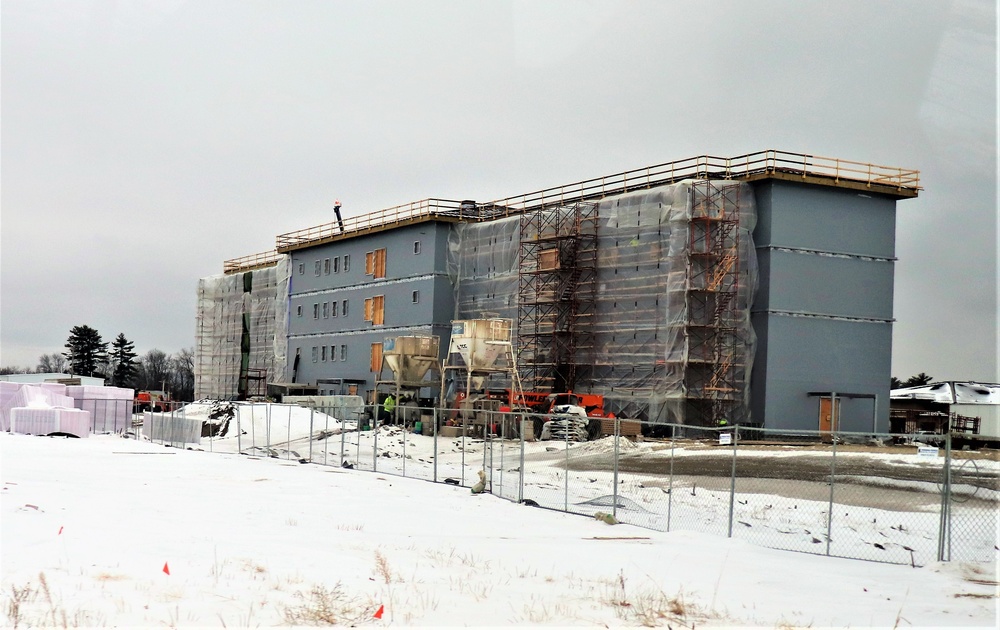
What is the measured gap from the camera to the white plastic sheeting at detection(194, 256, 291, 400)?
77.3 metres

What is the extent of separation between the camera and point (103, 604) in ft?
34.3

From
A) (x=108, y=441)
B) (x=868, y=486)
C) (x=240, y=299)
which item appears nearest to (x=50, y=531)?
(x=868, y=486)

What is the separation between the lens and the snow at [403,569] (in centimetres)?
1104

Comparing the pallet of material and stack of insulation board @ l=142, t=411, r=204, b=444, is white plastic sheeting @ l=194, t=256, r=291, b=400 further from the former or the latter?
the pallet of material

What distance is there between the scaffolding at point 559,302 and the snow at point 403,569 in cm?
2803

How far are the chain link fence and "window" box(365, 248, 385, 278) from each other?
15881 mm

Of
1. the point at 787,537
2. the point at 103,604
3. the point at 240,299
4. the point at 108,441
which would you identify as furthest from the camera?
the point at 240,299

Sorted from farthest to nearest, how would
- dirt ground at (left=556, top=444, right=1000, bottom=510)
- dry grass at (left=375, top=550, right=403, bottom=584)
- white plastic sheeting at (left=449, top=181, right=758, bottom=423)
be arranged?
white plastic sheeting at (left=449, top=181, right=758, bottom=423), dirt ground at (left=556, top=444, right=1000, bottom=510), dry grass at (left=375, top=550, right=403, bottom=584)

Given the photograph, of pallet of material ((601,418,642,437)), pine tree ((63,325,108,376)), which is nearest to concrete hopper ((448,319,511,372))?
pallet of material ((601,418,642,437))

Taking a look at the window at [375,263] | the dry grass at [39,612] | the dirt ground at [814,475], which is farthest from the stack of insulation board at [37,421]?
the dry grass at [39,612]

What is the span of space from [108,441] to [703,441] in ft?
81.0

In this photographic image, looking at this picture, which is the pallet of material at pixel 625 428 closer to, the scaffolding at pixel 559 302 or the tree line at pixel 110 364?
the scaffolding at pixel 559 302

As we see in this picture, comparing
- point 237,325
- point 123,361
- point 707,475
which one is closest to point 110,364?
point 123,361

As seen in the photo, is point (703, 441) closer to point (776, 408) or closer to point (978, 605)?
point (776, 408)
